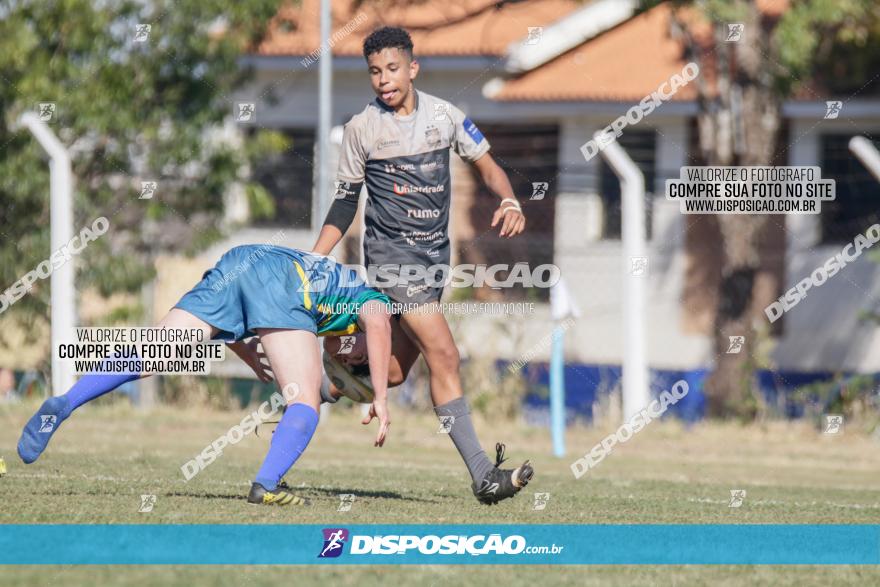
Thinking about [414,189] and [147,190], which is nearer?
[414,189]

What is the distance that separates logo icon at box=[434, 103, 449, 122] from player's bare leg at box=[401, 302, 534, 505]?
3.07ft

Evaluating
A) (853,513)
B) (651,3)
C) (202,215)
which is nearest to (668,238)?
(651,3)

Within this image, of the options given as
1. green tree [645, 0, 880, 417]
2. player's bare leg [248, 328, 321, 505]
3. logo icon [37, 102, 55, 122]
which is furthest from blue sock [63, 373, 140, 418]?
green tree [645, 0, 880, 417]

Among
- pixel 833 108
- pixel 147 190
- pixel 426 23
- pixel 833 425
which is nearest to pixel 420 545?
pixel 833 425

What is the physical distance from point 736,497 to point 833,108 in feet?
31.6

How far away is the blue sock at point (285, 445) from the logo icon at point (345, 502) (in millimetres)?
321

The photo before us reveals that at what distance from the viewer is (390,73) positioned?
715cm

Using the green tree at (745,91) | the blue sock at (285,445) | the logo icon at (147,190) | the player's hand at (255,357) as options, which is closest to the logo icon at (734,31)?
the green tree at (745,91)

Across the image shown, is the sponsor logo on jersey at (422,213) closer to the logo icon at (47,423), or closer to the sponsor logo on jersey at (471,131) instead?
the sponsor logo on jersey at (471,131)

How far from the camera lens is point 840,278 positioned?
1883 centimetres

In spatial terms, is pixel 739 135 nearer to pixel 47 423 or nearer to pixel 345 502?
pixel 345 502

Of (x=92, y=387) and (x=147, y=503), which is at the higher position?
(x=92, y=387)

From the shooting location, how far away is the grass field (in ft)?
17.3

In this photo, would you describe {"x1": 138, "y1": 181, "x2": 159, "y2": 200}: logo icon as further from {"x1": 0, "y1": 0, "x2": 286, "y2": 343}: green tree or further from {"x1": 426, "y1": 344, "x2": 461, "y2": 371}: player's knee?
{"x1": 426, "y1": 344, "x2": 461, "y2": 371}: player's knee
